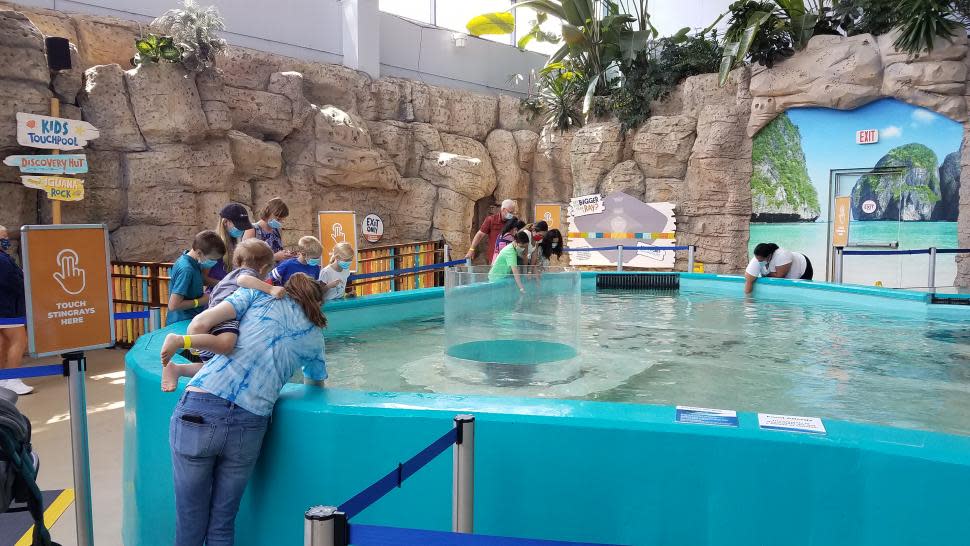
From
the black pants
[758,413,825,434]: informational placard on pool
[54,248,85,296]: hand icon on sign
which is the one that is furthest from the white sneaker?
the black pants

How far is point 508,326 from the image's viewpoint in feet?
14.1

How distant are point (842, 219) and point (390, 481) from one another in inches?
484

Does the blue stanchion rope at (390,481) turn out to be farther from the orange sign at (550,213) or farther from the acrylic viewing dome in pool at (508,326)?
the orange sign at (550,213)

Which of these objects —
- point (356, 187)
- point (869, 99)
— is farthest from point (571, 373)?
point (356, 187)

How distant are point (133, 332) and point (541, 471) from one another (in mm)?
7155

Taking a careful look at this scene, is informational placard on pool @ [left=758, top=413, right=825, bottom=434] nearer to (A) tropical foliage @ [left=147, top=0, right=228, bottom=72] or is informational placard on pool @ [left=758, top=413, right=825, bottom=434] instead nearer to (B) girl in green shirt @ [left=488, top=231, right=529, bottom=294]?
(B) girl in green shirt @ [left=488, top=231, right=529, bottom=294]

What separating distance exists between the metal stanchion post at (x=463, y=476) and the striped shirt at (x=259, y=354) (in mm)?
743

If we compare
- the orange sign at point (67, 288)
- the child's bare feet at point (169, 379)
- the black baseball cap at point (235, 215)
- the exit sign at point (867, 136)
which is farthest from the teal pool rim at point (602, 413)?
the exit sign at point (867, 136)

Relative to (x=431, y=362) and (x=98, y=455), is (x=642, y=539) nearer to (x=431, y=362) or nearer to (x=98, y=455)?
(x=431, y=362)

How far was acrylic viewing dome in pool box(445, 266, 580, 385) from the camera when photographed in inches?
166

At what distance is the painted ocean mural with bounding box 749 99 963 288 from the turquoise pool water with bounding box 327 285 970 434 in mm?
5826

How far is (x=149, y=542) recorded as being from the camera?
2.68 metres

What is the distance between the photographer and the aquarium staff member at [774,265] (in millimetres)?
7781

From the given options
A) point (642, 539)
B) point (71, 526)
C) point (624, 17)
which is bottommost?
point (71, 526)
